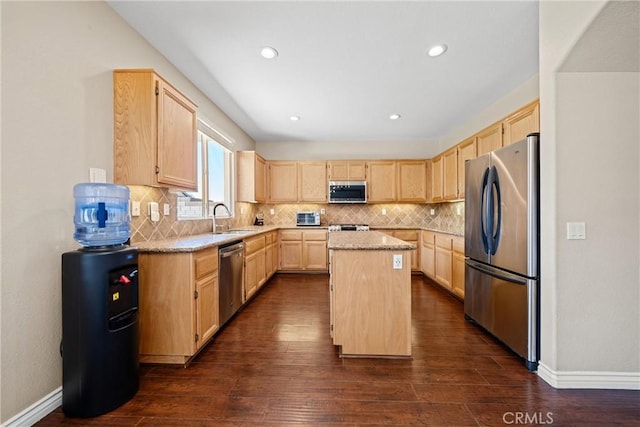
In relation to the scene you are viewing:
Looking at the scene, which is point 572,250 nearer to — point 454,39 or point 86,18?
point 454,39

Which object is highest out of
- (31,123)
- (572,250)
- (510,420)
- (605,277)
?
(31,123)

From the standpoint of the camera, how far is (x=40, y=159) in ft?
5.05

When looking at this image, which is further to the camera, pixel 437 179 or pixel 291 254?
pixel 291 254

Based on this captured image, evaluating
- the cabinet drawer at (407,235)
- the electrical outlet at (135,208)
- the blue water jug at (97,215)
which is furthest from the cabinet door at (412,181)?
the blue water jug at (97,215)

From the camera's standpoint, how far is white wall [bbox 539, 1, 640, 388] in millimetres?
1800

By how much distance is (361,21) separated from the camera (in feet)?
6.95

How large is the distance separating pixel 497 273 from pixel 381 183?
3.29 m

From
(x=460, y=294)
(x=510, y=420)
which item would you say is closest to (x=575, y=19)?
(x=510, y=420)

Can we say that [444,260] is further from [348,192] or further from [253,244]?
[253,244]

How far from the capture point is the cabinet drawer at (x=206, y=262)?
2152 mm

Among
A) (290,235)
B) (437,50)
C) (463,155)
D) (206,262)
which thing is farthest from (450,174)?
(206,262)

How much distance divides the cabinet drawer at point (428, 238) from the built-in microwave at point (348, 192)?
1.31 meters

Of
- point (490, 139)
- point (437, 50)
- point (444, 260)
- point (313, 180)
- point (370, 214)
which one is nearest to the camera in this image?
point (437, 50)

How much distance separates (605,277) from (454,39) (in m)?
2.18
